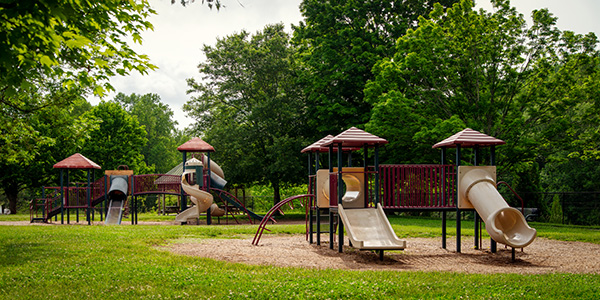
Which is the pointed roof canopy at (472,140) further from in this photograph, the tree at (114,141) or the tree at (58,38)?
the tree at (114,141)

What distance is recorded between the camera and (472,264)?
11.6m

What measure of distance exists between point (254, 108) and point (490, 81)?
14.0 metres

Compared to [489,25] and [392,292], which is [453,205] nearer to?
[392,292]

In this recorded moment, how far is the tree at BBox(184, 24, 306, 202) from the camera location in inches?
1211

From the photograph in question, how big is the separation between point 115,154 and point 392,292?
147ft

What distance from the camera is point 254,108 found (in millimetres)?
31578

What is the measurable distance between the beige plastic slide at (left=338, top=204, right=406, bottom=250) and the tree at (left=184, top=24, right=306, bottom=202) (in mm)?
16102

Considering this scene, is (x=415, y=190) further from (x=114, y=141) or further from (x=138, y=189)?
(x=114, y=141)

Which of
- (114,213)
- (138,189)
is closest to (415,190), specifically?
(138,189)

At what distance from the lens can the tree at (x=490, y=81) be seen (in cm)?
2347

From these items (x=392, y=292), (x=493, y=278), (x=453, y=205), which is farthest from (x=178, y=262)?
(x=453, y=205)

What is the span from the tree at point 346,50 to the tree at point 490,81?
457cm

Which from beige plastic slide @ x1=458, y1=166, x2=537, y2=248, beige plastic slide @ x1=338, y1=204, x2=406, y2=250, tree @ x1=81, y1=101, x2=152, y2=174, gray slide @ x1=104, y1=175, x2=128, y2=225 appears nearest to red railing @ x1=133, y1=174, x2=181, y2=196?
gray slide @ x1=104, y1=175, x2=128, y2=225

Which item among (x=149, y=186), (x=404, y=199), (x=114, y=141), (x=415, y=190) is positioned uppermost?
(x=114, y=141)
